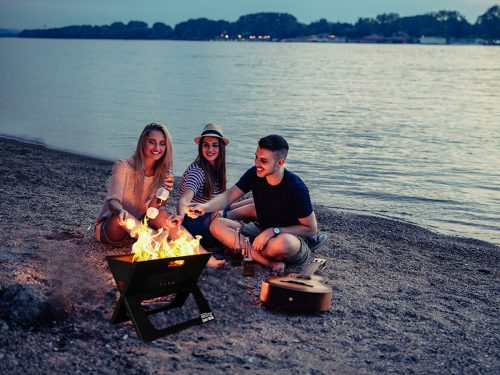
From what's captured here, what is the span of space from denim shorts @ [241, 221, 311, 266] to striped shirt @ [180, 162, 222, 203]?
0.52 m

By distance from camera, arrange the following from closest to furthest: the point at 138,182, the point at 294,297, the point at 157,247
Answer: the point at 157,247 < the point at 294,297 < the point at 138,182

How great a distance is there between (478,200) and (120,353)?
1069cm

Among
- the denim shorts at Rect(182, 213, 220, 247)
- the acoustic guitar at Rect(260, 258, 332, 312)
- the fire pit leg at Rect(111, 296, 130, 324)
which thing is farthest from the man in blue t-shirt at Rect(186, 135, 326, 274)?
the fire pit leg at Rect(111, 296, 130, 324)

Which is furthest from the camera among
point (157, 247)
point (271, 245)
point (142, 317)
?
point (271, 245)

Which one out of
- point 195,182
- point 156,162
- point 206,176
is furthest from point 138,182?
point 206,176

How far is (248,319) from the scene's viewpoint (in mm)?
5484

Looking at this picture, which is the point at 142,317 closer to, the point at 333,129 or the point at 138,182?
the point at 138,182

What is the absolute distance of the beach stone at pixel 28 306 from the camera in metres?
4.88

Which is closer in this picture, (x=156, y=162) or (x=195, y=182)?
(x=156, y=162)

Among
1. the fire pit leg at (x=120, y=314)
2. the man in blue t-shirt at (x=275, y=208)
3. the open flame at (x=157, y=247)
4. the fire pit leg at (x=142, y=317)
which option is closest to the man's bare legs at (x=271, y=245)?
the man in blue t-shirt at (x=275, y=208)

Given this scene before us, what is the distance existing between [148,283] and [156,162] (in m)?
2.18

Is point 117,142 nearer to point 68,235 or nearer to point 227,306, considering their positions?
point 68,235

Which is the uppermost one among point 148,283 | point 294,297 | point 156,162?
point 156,162

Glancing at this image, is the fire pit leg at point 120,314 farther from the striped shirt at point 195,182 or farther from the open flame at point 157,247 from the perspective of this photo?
the striped shirt at point 195,182
